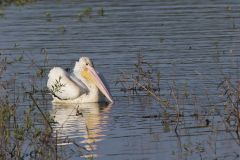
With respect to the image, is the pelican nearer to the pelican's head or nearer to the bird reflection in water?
the pelican's head

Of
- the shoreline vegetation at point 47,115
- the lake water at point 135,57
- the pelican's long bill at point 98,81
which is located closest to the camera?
the shoreline vegetation at point 47,115

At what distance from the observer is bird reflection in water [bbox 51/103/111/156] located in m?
11.7

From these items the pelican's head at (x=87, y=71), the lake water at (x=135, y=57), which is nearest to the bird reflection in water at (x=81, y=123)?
the lake water at (x=135, y=57)

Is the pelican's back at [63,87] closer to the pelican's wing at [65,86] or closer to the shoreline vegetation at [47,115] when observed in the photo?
the pelican's wing at [65,86]

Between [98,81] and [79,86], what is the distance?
1.71 ft

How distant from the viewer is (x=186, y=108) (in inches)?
540

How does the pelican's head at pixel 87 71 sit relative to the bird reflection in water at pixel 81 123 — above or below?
above

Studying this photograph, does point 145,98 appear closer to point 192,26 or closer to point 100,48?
point 100,48

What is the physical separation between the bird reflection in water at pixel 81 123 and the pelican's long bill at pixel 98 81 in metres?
0.17

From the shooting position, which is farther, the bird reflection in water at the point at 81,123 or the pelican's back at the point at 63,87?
the pelican's back at the point at 63,87

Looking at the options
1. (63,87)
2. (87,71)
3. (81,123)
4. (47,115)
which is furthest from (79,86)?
(47,115)

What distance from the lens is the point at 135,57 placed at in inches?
710

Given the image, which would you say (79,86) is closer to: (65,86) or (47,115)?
(65,86)

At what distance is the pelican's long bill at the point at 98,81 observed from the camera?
49.5ft
